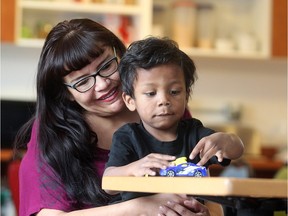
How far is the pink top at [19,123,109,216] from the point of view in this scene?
1.79 metres

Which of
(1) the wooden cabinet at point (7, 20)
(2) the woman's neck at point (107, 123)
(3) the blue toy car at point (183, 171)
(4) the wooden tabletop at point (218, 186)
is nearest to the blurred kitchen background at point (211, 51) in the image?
(1) the wooden cabinet at point (7, 20)

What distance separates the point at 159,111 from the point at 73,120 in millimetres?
523

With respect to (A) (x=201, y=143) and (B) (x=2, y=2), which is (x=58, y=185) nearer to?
(A) (x=201, y=143)

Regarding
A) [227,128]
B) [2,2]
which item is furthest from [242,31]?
[2,2]

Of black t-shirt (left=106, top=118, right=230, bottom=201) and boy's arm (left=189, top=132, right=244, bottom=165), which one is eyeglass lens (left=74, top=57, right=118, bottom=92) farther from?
boy's arm (left=189, top=132, right=244, bottom=165)

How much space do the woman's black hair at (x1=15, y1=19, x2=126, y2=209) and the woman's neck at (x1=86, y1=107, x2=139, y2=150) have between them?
3 centimetres

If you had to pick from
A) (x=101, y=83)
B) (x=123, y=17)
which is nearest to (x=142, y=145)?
(x=101, y=83)

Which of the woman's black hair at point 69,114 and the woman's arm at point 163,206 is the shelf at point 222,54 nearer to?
the woman's black hair at point 69,114

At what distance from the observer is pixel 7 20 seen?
439 centimetres

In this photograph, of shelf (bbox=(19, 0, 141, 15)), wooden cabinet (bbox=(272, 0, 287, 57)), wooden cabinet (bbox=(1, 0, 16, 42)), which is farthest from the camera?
wooden cabinet (bbox=(272, 0, 287, 57))

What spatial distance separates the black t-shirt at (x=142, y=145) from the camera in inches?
58.9

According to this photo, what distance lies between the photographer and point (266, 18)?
4715mm

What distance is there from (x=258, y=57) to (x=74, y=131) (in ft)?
9.68

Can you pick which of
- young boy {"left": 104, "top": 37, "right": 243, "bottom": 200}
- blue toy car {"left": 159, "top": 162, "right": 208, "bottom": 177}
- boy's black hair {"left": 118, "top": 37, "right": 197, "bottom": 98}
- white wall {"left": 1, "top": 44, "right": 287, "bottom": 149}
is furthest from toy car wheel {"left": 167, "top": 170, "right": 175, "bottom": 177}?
white wall {"left": 1, "top": 44, "right": 287, "bottom": 149}
